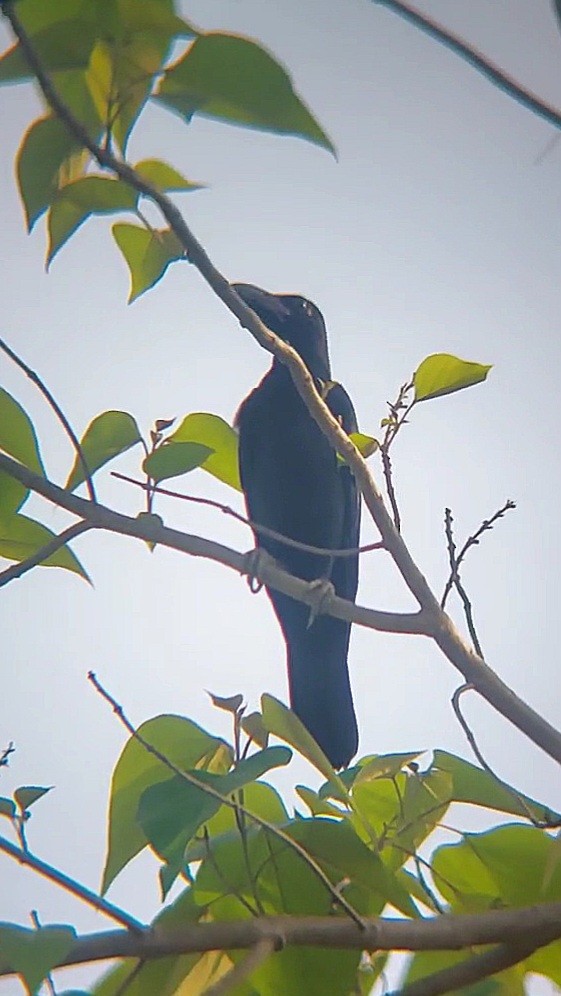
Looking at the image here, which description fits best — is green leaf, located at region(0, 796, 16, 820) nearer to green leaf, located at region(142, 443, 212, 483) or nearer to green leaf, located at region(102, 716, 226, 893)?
green leaf, located at region(102, 716, 226, 893)

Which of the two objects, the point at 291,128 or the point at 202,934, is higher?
the point at 291,128

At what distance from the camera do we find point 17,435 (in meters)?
1.40

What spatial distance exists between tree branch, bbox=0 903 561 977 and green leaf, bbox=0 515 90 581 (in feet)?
1.64

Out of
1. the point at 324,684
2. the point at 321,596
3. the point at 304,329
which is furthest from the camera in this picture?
the point at 304,329

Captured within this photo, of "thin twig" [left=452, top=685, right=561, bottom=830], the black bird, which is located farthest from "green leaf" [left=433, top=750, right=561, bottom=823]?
the black bird

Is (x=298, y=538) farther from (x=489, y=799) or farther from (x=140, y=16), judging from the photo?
(x=140, y=16)

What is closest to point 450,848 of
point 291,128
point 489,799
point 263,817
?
point 489,799

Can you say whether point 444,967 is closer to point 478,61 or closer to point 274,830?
point 274,830

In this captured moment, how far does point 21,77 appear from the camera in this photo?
1.09 m

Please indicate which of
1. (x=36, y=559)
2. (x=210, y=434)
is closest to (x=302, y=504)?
(x=210, y=434)

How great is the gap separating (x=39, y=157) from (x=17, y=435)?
13.9 inches

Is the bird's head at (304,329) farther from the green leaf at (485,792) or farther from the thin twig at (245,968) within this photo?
the thin twig at (245,968)

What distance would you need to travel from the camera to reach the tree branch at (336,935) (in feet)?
3.30

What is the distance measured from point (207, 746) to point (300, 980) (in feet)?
0.87
